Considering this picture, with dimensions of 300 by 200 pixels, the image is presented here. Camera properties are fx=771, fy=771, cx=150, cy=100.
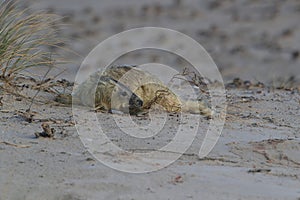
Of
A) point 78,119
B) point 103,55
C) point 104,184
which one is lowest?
point 104,184

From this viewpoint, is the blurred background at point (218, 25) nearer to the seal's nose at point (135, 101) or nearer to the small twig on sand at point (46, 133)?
the seal's nose at point (135, 101)

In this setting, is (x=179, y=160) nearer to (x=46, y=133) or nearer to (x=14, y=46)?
(x=46, y=133)

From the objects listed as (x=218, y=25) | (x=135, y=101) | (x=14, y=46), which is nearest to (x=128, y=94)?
(x=135, y=101)


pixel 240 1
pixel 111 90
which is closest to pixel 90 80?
pixel 111 90

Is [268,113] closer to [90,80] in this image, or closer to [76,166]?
[90,80]

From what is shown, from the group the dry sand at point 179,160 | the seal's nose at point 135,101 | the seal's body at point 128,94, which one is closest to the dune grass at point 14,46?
the dry sand at point 179,160
